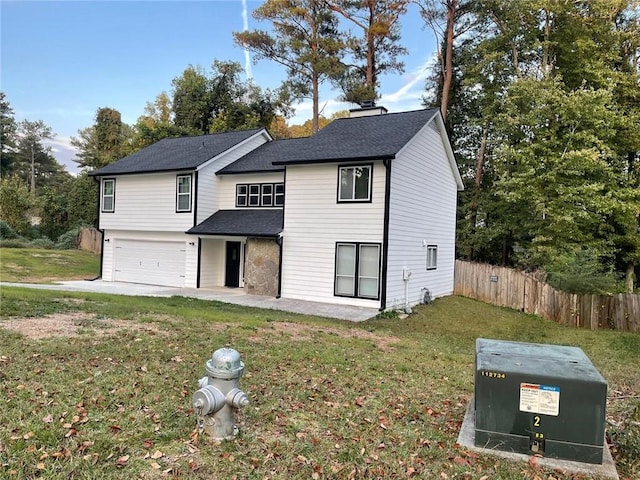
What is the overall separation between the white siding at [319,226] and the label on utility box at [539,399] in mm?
10488

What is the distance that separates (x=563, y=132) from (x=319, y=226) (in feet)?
42.3

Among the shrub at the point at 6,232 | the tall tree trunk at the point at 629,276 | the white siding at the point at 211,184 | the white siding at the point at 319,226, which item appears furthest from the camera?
the shrub at the point at 6,232

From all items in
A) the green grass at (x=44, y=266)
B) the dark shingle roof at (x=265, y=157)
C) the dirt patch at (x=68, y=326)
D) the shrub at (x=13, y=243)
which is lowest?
the green grass at (x=44, y=266)

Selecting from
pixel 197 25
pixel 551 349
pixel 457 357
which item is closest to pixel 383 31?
pixel 197 25

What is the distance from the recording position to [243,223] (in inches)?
658

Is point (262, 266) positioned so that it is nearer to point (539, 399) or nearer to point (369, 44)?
point (539, 399)

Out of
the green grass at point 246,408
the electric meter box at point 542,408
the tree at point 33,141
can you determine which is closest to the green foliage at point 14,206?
the green grass at point 246,408

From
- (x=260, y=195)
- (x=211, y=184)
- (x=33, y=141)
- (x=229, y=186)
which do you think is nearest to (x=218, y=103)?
(x=229, y=186)

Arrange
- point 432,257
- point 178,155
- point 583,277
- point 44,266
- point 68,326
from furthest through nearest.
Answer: point 44,266
point 178,155
point 432,257
point 583,277
point 68,326

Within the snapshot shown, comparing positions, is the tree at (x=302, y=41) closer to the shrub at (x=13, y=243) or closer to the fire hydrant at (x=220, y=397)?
the shrub at (x=13, y=243)

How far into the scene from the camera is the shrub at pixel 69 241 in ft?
94.3

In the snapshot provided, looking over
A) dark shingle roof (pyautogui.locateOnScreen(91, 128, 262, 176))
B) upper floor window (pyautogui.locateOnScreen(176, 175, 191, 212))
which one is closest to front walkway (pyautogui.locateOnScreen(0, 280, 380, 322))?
upper floor window (pyautogui.locateOnScreen(176, 175, 191, 212))

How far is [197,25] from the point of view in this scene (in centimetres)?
1741

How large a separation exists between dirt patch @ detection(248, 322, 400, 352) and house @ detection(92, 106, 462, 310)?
158 inches
